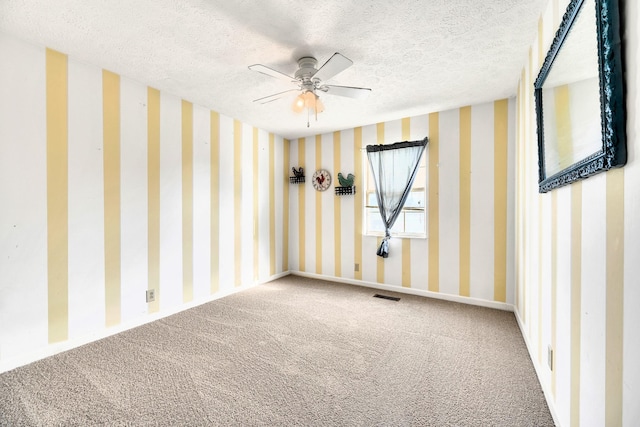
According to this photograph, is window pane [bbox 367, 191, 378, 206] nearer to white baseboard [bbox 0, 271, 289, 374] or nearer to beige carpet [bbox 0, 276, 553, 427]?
beige carpet [bbox 0, 276, 553, 427]

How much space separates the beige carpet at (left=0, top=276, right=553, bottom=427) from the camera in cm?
158

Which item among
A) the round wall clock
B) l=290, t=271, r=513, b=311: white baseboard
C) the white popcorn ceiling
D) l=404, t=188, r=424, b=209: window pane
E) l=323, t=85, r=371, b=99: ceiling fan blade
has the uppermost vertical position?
the white popcorn ceiling

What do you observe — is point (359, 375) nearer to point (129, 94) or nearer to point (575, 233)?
point (575, 233)

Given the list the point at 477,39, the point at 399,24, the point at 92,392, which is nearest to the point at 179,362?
the point at 92,392

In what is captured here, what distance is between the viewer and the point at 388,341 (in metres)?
2.46

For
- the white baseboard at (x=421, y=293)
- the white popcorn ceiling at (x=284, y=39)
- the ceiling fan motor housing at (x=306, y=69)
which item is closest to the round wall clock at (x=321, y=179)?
the white baseboard at (x=421, y=293)

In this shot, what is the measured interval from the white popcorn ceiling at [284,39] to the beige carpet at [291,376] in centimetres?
246

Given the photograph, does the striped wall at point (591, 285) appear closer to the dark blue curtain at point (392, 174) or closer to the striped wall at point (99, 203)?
the dark blue curtain at point (392, 174)

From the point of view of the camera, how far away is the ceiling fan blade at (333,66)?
1.94 metres

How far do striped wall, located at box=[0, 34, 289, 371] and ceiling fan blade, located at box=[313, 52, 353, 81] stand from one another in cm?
188

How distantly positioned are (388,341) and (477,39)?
2578 mm

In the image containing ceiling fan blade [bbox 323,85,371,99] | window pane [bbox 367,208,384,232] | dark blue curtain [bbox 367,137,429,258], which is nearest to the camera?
ceiling fan blade [bbox 323,85,371,99]

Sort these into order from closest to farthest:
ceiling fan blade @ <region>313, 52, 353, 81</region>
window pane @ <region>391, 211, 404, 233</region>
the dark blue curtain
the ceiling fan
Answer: ceiling fan blade @ <region>313, 52, 353, 81</region>, the ceiling fan, the dark blue curtain, window pane @ <region>391, 211, 404, 233</region>

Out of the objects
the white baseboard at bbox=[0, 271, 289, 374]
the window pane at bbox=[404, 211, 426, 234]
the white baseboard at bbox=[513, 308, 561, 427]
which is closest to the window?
the window pane at bbox=[404, 211, 426, 234]
